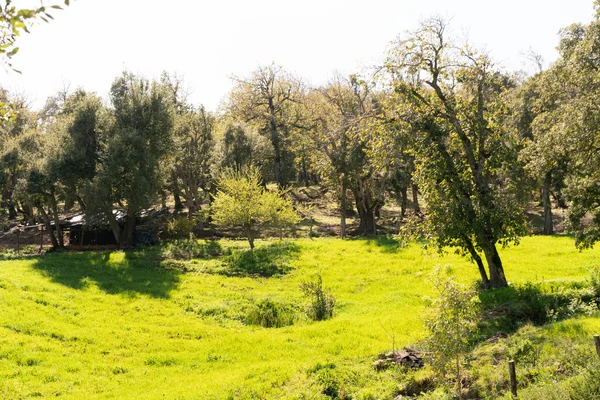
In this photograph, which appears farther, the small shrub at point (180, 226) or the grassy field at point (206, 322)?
the small shrub at point (180, 226)

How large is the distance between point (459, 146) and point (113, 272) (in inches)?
854

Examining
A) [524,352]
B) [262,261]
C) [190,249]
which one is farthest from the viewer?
[190,249]

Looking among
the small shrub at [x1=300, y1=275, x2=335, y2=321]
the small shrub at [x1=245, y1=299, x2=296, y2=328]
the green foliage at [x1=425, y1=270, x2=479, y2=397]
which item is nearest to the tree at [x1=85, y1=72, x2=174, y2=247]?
the small shrub at [x1=245, y1=299, x2=296, y2=328]

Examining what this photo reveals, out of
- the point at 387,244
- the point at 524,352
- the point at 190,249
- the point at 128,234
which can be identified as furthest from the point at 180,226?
the point at 524,352

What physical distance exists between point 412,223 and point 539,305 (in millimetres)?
6438

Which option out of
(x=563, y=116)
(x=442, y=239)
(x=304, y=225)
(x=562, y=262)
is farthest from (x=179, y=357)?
(x=304, y=225)

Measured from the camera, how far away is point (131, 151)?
35000 mm

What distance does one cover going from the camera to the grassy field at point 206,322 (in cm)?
1389

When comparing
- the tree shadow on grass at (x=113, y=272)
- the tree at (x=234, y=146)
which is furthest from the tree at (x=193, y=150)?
the tree shadow on grass at (x=113, y=272)

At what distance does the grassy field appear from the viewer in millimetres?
13891

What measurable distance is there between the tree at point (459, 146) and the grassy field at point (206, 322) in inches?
148

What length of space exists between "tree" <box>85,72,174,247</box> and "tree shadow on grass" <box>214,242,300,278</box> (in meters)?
9.56

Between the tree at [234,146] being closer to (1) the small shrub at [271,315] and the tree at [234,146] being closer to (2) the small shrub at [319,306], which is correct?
(1) the small shrub at [271,315]

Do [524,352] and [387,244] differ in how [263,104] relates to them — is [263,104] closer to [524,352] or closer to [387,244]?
[387,244]
